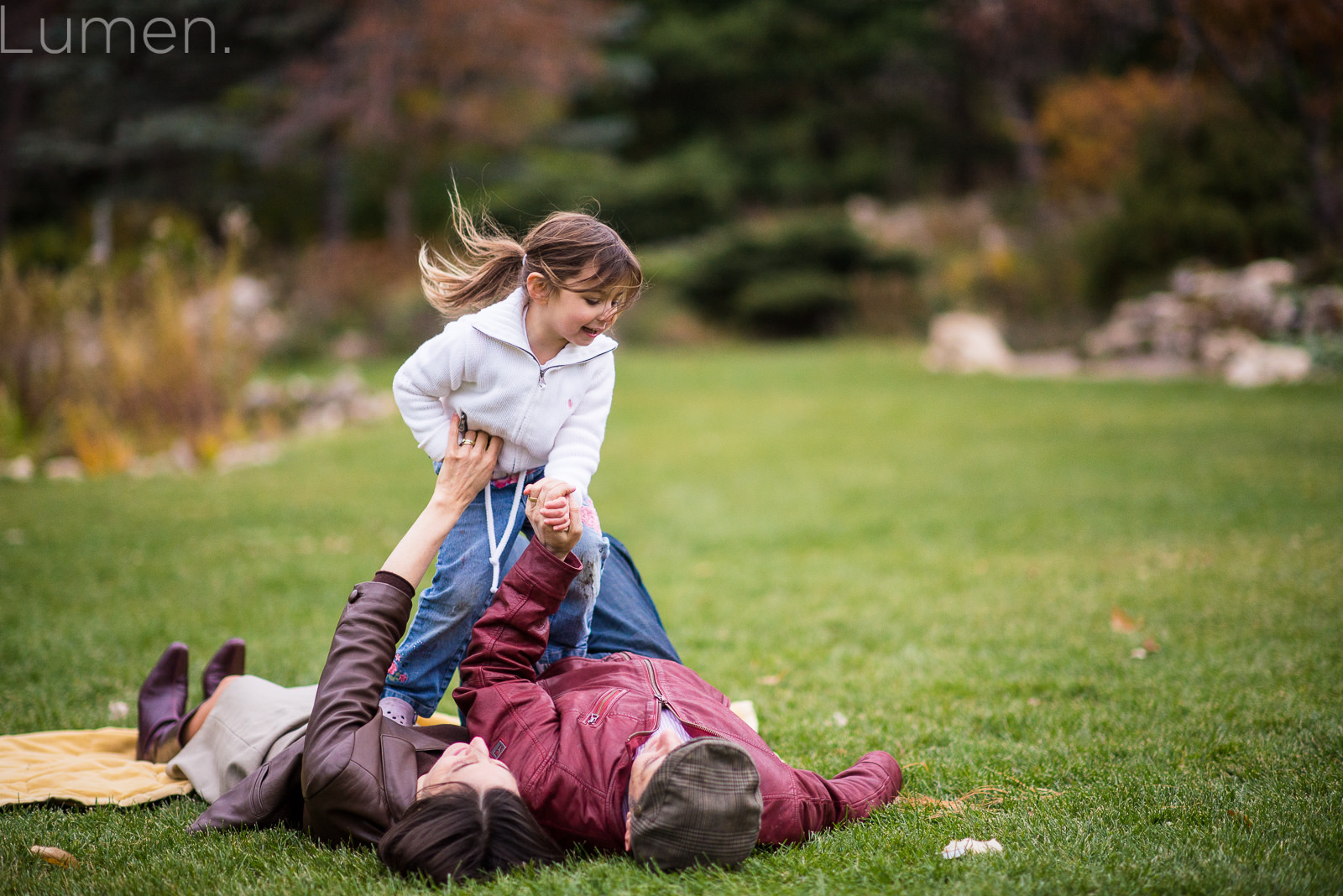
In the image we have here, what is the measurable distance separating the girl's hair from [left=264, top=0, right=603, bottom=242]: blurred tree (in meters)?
14.1

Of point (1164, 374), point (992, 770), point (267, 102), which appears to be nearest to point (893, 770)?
point (992, 770)

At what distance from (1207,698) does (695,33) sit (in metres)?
29.4

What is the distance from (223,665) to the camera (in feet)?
11.3

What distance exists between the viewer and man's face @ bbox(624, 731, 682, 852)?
2.25 metres

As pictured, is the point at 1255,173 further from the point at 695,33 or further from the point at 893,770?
the point at 695,33

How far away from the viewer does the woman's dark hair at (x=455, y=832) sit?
2.27 metres

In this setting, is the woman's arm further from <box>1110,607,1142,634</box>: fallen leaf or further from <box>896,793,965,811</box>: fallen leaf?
<box>1110,607,1142,634</box>: fallen leaf

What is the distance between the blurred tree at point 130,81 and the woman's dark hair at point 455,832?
13.5 meters

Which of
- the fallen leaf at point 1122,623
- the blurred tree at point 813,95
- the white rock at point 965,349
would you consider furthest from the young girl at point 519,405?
the blurred tree at point 813,95

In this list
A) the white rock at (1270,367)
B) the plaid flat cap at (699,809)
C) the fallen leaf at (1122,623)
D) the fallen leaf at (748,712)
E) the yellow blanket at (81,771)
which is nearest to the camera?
the plaid flat cap at (699,809)

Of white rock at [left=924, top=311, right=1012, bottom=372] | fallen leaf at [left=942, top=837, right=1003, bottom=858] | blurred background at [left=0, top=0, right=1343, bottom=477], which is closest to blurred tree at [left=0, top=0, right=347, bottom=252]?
blurred background at [left=0, top=0, right=1343, bottom=477]

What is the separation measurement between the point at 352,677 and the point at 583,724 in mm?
599

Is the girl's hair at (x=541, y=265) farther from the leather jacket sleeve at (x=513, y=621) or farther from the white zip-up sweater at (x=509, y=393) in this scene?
the leather jacket sleeve at (x=513, y=621)

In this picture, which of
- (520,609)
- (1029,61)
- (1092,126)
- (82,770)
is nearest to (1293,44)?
(520,609)
